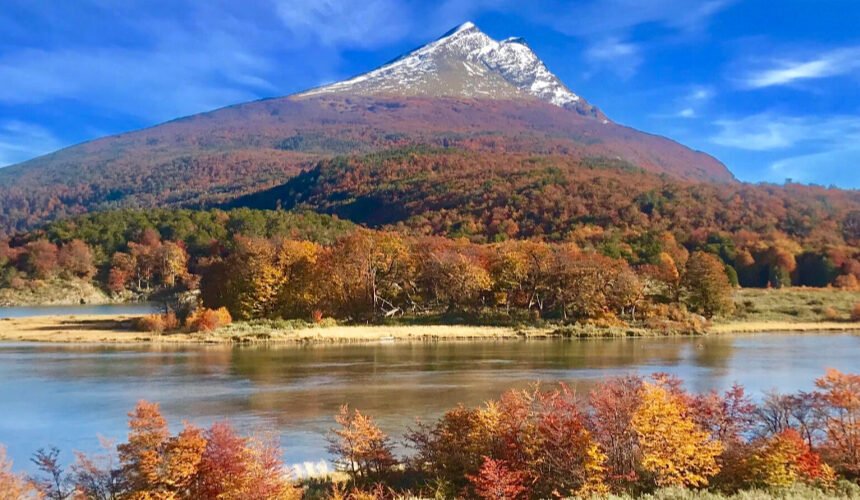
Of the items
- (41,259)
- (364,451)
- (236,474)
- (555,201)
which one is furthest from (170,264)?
(236,474)

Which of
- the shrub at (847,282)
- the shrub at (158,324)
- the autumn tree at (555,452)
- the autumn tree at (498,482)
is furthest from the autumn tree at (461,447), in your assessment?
the shrub at (847,282)

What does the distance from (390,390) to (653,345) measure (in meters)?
22.8

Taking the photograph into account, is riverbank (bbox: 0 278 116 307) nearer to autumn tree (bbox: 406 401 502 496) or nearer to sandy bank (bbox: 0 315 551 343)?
sandy bank (bbox: 0 315 551 343)

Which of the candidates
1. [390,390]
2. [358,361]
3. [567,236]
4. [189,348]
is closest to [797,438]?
[390,390]

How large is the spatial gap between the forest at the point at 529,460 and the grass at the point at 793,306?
47180 mm

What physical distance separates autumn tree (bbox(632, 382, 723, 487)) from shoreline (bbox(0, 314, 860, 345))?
36030 millimetres

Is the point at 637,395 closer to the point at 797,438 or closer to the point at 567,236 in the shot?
the point at 797,438

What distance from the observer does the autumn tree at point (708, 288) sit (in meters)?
57.8

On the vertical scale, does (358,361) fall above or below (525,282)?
below

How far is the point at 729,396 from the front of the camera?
16109mm

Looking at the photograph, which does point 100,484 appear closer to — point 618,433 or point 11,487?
point 11,487

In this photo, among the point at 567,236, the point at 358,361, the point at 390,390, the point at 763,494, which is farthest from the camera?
the point at 567,236

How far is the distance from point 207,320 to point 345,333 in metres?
9.57

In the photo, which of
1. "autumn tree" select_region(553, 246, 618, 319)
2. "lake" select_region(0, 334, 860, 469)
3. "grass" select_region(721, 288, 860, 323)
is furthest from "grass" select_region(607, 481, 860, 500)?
"grass" select_region(721, 288, 860, 323)
